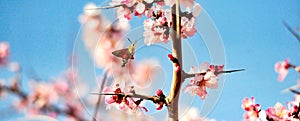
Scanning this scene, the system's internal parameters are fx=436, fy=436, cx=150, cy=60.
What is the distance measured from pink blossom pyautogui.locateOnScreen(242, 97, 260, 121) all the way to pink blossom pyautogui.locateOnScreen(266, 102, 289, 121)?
29 millimetres

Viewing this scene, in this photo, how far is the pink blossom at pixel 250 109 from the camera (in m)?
1.09

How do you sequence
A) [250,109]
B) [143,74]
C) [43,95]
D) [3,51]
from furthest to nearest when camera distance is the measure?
[3,51]
[43,95]
[250,109]
[143,74]

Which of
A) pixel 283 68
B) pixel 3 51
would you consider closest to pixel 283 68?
pixel 283 68

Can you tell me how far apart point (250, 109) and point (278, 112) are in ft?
0.24

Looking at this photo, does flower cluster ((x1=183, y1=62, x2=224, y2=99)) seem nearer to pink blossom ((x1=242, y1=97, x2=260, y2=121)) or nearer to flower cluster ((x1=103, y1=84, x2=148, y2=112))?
flower cluster ((x1=103, y1=84, x2=148, y2=112))

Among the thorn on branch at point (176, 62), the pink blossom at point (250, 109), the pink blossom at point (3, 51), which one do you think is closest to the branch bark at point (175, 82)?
the thorn on branch at point (176, 62)

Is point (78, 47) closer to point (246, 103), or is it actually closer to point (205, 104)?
point (205, 104)

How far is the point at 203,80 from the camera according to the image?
0.74 m

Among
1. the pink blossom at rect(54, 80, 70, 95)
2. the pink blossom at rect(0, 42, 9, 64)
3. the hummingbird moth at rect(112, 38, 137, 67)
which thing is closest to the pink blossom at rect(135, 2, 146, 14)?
the hummingbird moth at rect(112, 38, 137, 67)

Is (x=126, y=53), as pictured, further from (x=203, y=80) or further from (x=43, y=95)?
(x=43, y=95)

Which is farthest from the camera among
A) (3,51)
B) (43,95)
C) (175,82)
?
(3,51)

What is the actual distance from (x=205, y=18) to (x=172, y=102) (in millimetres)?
191

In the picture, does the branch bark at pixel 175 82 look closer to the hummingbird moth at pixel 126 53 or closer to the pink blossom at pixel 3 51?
the hummingbird moth at pixel 126 53

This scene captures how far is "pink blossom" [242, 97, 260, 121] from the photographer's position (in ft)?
3.58
